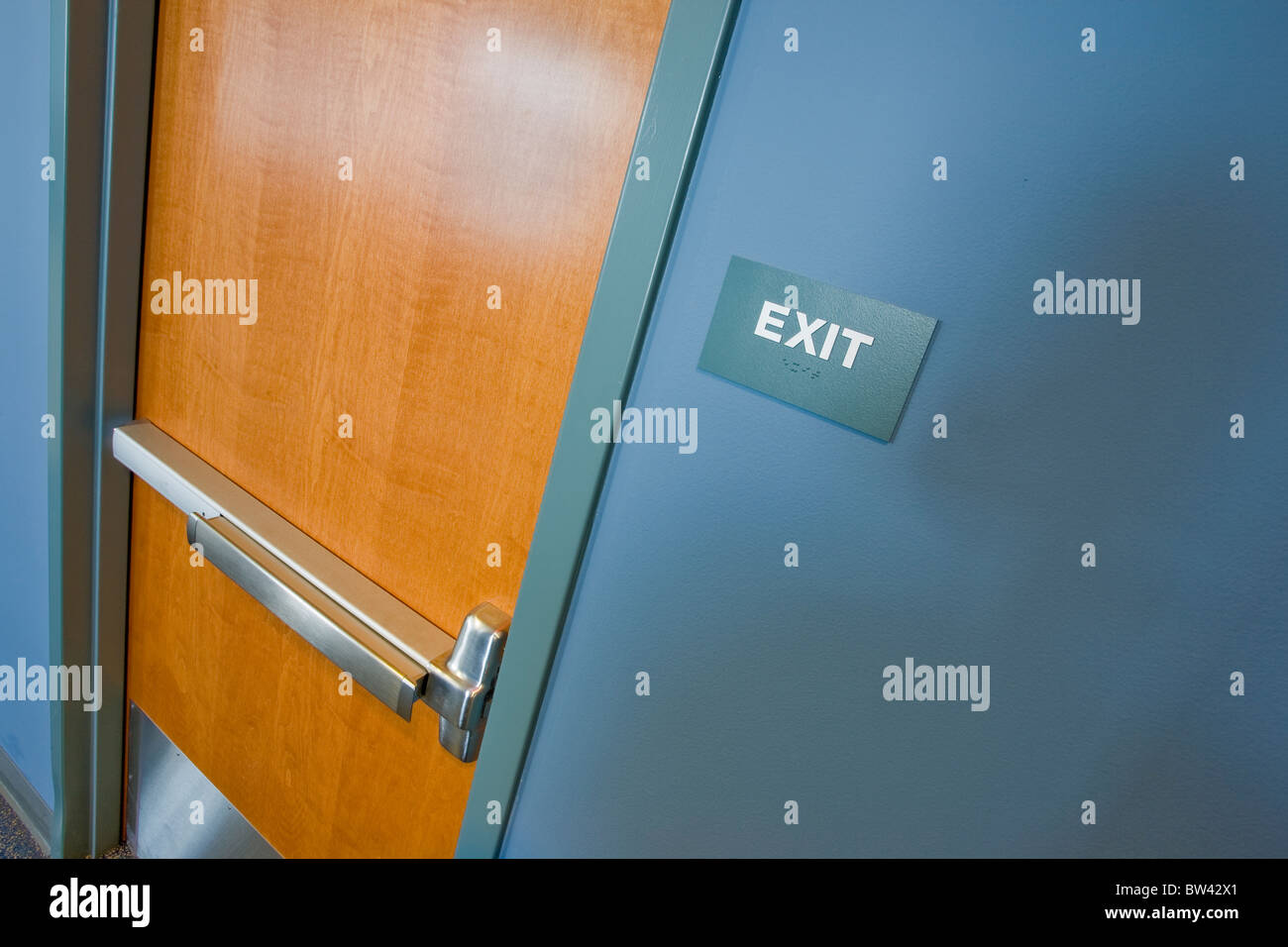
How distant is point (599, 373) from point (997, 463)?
386 millimetres

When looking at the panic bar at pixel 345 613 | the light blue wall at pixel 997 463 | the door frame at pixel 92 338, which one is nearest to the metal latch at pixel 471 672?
the panic bar at pixel 345 613

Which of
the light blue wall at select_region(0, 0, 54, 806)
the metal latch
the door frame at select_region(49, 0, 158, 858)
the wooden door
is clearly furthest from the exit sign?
the light blue wall at select_region(0, 0, 54, 806)

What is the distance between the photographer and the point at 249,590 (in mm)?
1067

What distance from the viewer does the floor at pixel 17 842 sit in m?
1.71

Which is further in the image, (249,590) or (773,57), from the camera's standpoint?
(249,590)

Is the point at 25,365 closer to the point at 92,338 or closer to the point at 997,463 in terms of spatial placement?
the point at 92,338

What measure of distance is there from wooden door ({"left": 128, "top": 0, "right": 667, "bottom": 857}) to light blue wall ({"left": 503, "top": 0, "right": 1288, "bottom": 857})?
0.54 feet

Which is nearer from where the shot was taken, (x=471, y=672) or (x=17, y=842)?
(x=471, y=672)

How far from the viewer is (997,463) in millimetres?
597

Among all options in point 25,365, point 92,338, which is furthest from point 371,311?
point 25,365

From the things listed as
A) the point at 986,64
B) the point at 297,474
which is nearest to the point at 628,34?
the point at 986,64

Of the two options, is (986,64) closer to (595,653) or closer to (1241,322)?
(1241,322)

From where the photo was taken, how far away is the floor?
1.71m

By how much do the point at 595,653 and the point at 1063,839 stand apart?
47 centimetres
